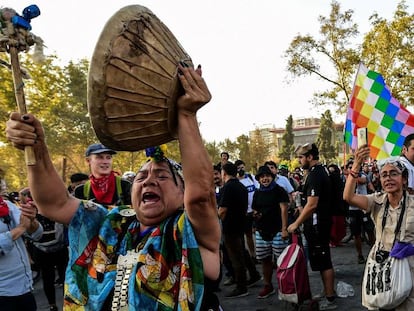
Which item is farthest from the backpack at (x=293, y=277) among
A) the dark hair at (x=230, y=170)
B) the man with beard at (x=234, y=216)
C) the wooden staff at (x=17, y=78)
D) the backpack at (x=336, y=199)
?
the wooden staff at (x=17, y=78)

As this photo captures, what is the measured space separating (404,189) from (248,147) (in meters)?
46.7

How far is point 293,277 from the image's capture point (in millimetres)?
4996

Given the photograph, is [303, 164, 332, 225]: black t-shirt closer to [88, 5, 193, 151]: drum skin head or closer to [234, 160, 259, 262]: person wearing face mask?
[234, 160, 259, 262]: person wearing face mask

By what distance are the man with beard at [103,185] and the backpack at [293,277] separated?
Result: 2.15 m

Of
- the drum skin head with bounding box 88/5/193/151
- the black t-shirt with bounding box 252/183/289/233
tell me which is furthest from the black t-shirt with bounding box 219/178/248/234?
the drum skin head with bounding box 88/5/193/151

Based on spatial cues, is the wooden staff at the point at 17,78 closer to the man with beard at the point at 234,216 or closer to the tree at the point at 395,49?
the man with beard at the point at 234,216

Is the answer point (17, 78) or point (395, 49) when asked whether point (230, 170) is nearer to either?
→ point (17, 78)

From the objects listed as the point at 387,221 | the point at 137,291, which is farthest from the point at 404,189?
the point at 137,291

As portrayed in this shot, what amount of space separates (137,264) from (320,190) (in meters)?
3.80

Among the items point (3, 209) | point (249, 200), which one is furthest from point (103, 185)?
point (249, 200)

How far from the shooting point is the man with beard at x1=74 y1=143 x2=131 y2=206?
12.6 feet

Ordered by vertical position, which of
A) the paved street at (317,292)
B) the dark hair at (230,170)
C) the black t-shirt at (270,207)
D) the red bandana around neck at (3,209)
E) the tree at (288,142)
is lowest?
the paved street at (317,292)

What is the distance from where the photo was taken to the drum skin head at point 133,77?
1447 millimetres

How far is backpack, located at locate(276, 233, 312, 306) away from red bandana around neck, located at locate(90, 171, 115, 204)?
230 centimetres
